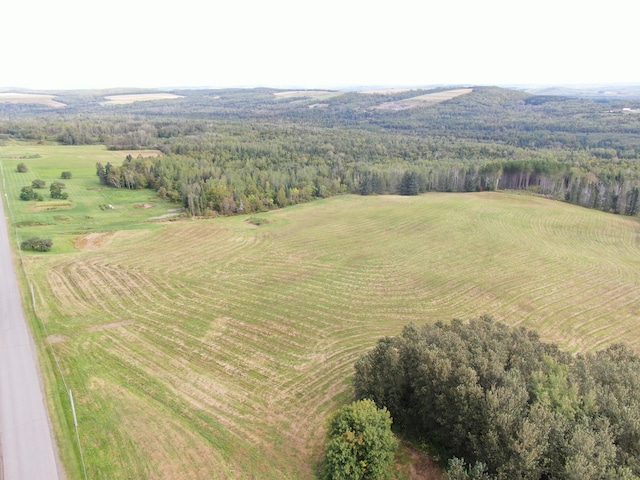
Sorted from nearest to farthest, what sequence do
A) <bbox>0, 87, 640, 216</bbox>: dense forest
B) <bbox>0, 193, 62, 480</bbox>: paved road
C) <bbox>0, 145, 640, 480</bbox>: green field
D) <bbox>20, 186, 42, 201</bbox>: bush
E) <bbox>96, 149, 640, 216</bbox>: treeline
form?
<bbox>0, 193, 62, 480</bbox>: paved road, <bbox>0, 145, 640, 480</bbox>: green field, <bbox>20, 186, 42, 201</bbox>: bush, <bbox>96, 149, 640, 216</bbox>: treeline, <bbox>0, 87, 640, 216</bbox>: dense forest

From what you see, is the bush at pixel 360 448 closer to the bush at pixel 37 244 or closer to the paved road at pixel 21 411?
the paved road at pixel 21 411

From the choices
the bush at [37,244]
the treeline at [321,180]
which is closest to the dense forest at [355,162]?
the treeline at [321,180]

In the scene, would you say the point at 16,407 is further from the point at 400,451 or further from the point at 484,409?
the point at 484,409

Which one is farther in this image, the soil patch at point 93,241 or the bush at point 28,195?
the bush at point 28,195

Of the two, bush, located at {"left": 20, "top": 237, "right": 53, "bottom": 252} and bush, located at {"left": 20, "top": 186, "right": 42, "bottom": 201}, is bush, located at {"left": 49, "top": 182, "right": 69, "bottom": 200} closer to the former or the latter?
bush, located at {"left": 20, "top": 186, "right": 42, "bottom": 201}

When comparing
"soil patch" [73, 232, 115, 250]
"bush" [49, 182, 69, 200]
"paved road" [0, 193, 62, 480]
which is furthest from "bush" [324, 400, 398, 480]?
"bush" [49, 182, 69, 200]

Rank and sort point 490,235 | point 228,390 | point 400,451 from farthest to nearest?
point 490,235 < point 228,390 < point 400,451

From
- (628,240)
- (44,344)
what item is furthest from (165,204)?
(628,240)
